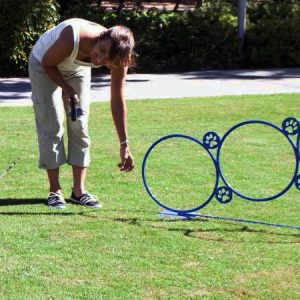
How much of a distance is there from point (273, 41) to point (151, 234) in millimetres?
13086

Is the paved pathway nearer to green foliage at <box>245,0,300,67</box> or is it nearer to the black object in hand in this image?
green foliage at <box>245,0,300,67</box>

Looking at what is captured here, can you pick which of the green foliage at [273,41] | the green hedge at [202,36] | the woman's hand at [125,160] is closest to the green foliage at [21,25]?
the green hedge at [202,36]

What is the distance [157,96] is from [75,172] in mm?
7160

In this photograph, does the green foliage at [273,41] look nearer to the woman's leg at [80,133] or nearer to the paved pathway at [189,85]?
the paved pathway at [189,85]

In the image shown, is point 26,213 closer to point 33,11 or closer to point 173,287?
point 173,287

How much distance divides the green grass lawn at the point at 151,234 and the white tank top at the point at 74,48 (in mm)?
1058

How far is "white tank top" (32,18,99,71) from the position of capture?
5258 millimetres

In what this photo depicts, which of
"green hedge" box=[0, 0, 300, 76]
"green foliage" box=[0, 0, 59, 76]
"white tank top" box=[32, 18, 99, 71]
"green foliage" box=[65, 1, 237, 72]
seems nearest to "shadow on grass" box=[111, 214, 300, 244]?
"white tank top" box=[32, 18, 99, 71]

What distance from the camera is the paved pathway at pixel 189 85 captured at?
13.2 meters

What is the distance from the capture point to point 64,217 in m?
5.50

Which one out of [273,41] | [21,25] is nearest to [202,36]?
[273,41]

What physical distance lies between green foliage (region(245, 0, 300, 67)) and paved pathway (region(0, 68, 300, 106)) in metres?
0.58

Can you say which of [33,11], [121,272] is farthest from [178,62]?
[121,272]

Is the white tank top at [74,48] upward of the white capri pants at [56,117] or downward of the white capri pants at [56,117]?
upward
